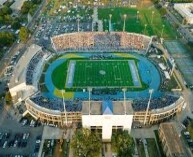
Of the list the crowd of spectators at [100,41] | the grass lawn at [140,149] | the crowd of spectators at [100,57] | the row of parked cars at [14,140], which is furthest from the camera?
the crowd of spectators at [100,41]

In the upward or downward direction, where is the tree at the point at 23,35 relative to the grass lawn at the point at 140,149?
upward

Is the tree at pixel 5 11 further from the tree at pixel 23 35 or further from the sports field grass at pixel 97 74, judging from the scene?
the sports field grass at pixel 97 74

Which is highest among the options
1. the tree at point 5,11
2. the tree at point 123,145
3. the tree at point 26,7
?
the tree at point 26,7

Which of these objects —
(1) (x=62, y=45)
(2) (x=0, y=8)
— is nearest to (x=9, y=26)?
(2) (x=0, y=8)

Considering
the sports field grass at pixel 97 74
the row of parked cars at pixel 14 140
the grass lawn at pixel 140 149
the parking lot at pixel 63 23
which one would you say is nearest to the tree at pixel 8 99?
the row of parked cars at pixel 14 140

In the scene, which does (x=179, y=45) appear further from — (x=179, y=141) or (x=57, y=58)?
(x=179, y=141)
